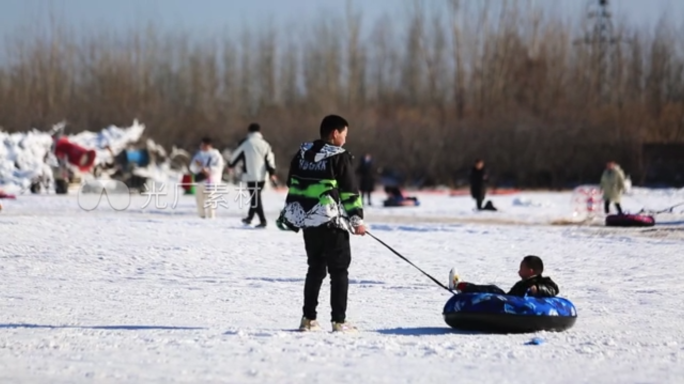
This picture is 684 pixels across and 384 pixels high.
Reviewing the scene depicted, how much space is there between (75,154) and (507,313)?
1207 inches

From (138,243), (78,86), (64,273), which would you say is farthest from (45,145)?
(78,86)

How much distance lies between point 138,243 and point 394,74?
200 feet

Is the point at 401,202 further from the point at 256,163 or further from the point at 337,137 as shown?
the point at 337,137

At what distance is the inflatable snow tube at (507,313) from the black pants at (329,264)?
35.5 inches

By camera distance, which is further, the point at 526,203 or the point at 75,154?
the point at 75,154

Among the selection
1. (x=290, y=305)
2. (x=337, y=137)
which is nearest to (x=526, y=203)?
(x=290, y=305)

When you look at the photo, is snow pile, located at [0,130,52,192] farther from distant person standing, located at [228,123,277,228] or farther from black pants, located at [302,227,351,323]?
black pants, located at [302,227,351,323]

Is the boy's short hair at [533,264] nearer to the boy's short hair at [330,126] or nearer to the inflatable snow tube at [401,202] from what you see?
the boy's short hair at [330,126]

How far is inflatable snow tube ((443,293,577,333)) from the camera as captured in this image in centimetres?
927

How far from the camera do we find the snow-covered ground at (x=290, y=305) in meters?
7.56

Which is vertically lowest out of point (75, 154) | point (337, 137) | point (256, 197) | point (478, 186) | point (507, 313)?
point (507, 313)

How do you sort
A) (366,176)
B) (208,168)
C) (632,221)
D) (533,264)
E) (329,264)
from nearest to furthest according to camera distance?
(329,264), (533,264), (208,168), (632,221), (366,176)

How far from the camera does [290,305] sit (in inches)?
446

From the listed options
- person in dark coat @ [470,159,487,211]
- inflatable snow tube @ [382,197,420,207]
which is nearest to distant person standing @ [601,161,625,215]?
person in dark coat @ [470,159,487,211]
